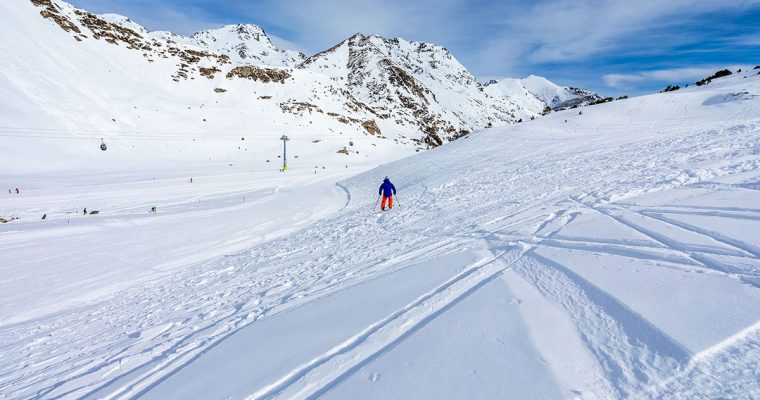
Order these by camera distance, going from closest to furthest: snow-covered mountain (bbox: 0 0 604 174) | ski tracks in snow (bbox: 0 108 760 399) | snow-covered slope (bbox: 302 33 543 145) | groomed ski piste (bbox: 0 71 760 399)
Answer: groomed ski piste (bbox: 0 71 760 399), ski tracks in snow (bbox: 0 108 760 399), snow-covered mountain (bbox: 0 0 604 174), snow-covered slope (bbox: 302 33 543 145)

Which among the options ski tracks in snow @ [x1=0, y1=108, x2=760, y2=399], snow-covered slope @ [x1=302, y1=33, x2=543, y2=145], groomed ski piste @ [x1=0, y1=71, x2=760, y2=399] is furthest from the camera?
snow-covered slope @ [x1=302, y1=33, x2=543, y2=145]

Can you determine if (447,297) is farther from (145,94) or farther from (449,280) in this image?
(145,94)

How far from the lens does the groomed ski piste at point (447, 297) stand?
3.25m

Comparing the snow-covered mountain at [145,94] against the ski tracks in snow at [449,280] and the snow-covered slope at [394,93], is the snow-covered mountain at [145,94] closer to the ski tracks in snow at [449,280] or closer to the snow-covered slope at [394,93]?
the ski tracks in snow at [449,280]

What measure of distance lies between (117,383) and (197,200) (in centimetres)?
2248

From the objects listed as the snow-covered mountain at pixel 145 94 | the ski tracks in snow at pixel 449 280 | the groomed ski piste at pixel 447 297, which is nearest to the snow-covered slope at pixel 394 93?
the snow-covered mountain at pixel 145 94

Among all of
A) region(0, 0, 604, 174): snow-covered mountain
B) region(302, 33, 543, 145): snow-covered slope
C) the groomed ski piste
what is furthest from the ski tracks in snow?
region(302, 33, 543, 145): snow-covered slope

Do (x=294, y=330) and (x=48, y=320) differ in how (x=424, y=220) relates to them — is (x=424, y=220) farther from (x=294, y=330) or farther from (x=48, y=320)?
(x=48, y=320)

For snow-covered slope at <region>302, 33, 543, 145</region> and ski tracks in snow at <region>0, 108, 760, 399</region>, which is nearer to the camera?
ski tracks in snow at <region>0, 108, 760, 399</region>

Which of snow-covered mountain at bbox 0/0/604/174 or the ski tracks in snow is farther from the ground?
snow-covered mountain at bbox 0/0/604/174

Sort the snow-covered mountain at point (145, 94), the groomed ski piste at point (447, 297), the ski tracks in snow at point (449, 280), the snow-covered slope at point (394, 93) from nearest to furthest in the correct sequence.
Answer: the groomed ski piste at point (447, 297) → the ski tracks in snow at point (449, 280) → the snow-covered mountain at point (145, 94) → the snow-covered slope at point (394, 93)

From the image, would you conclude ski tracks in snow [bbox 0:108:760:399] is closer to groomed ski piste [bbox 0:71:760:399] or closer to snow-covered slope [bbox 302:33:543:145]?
groomed ski piste [bbox 0:71:760:399]

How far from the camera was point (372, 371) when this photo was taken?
3564mm

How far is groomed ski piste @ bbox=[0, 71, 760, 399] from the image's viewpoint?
128 inches
